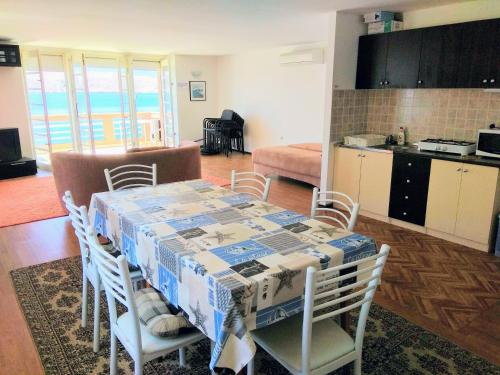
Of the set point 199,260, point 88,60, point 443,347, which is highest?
point 88,60

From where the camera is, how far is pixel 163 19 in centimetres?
457

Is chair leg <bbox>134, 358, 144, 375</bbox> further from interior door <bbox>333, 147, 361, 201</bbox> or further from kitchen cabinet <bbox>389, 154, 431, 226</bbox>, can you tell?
interior door <bbox>333, 147, 361, 201</bbox>

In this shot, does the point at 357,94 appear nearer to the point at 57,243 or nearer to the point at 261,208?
the point at 261,208

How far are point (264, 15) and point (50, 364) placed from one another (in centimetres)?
388

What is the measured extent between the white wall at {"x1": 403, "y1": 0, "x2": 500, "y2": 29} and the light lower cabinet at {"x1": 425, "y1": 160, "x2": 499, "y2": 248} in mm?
1462

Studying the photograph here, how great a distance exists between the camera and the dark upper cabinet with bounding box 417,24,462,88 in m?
3.73

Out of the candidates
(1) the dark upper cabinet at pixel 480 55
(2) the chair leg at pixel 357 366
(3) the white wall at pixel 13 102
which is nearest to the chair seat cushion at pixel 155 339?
(2) the chair leg at pixel 357 366

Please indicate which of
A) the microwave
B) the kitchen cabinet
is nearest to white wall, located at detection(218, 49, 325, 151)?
the kitchen cabinet

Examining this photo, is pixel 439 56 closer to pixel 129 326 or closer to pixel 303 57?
pixel 303 57

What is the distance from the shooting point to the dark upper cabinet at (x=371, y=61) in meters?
4.34

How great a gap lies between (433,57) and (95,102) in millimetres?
7067

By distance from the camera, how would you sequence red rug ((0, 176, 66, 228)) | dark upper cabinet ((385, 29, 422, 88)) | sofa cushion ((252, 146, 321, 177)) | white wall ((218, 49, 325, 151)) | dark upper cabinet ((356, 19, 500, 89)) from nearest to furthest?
dark upper cabinet ((356, 19, 500, 89)), dark upper cabinet ((385, 29, 422, 88)), red rug ((0, 176, 66, 228)), sofa cushion ((252, 146, 321, 177)), white wall ((218, 49, 325, 151))

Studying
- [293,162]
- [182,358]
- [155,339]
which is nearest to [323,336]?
[155,339]

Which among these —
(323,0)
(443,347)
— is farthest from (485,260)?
(323,0)
